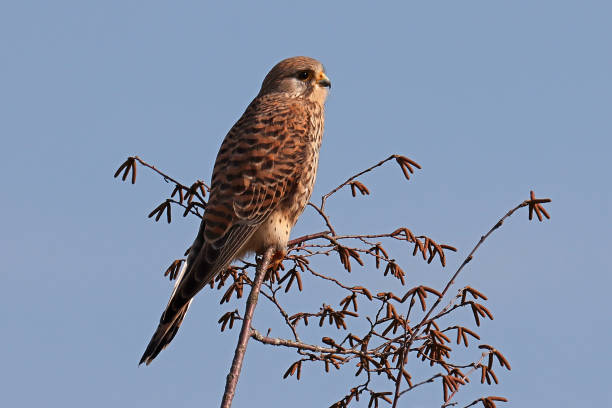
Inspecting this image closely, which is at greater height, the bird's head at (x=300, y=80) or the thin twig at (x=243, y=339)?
the bird's head at (x=300, y=80)

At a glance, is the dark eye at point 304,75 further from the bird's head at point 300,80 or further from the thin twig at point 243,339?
the thin twig at point 243,339

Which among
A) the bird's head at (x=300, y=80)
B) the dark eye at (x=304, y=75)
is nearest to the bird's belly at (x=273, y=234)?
the bird's head at (x=300, y=80)

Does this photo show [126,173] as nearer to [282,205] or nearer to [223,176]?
[223,176]

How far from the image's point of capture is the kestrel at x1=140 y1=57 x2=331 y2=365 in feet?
12.6

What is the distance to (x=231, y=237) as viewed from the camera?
4.14 metres

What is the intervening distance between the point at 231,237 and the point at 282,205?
471mm

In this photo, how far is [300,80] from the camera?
5.29 meters

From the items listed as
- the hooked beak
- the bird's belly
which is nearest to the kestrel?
the bird's belly

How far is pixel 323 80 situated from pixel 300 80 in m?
Result: 0.15

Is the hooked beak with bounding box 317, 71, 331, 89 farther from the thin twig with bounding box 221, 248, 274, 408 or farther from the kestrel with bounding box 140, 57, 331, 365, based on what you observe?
the thin twig with bounding box 221, 248, 274, 408

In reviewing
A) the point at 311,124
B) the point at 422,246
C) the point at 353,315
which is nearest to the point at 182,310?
the point at 353,315

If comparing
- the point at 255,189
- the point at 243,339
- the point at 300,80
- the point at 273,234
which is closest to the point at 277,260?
the point at 273,234

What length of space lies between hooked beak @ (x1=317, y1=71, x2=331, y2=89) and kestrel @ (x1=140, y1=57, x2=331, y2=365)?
0.12m

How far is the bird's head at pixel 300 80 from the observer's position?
5.25 meters
